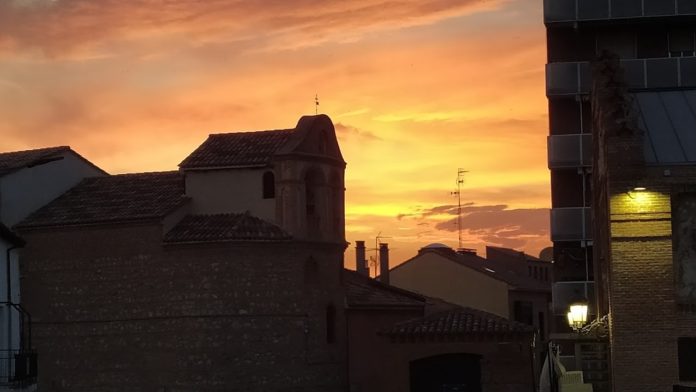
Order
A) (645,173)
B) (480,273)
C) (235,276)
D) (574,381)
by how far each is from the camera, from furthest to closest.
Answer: (480,273)
(235,276)
(645,173)
(574,381)

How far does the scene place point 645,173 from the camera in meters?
29.8

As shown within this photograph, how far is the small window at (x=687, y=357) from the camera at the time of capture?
29.4 meters

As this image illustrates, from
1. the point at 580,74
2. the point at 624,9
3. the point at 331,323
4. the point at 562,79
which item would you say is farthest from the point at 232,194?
the point at 624,9

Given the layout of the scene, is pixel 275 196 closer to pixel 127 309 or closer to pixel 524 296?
pixel 127 309

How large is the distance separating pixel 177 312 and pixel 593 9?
784 inches

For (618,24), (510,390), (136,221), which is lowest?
(510,390)

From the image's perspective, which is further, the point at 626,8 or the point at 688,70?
the point at 626,8

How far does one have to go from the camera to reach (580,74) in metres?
49.3

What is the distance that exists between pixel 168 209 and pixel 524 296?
31.9m

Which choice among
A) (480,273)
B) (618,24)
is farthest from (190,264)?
(480,273)

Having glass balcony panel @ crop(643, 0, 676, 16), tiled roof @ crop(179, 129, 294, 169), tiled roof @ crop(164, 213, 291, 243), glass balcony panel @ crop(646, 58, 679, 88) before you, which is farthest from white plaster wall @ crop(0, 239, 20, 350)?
glass balcony panel @ crop(643, 0, 676, 16)

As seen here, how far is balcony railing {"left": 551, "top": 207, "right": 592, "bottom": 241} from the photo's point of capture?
48.8m

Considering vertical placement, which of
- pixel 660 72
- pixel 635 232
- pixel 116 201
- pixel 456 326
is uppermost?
pixel 660 72

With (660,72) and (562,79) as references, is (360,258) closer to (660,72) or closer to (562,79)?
(562,79)
